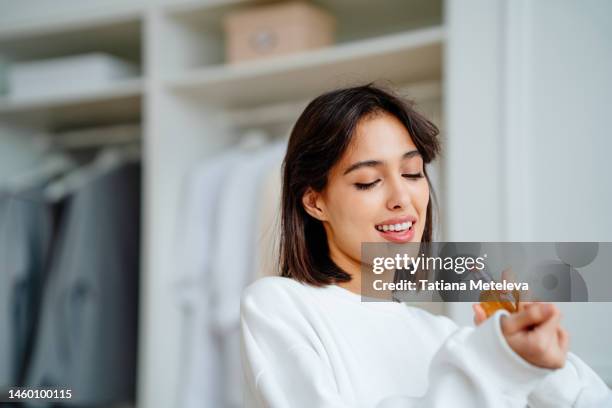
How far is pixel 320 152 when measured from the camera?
31.3 inches

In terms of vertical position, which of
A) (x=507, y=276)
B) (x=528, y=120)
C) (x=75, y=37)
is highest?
(x=75, y=37)

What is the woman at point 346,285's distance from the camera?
2.39ft

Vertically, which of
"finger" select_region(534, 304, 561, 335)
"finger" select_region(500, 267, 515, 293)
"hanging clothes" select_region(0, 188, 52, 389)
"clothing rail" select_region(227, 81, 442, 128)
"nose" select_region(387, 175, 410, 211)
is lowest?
"finger" select_region(534, 304, 561, 335)

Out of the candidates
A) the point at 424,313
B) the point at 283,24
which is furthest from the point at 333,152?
the point at 283,24

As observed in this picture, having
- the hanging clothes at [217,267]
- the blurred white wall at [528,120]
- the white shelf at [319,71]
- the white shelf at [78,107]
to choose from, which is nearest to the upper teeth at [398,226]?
the blurred white wall at [528,120]

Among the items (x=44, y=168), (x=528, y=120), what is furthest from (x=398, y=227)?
(x=44, y=168)

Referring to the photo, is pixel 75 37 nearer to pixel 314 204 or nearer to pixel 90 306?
pixel 90 306

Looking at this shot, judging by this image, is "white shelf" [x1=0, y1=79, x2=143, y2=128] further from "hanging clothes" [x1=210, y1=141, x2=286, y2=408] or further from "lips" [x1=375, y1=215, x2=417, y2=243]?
"lips" [x1=375, y1=215, x2=417, y2=243]

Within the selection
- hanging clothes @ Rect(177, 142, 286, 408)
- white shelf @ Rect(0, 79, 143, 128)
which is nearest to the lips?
hanging clothes @ Rect(177, 142, 286, 408)

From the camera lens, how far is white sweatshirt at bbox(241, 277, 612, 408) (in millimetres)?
618

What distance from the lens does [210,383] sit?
81.3 inches

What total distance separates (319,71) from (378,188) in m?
1.31

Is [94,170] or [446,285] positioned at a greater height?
[94,170]

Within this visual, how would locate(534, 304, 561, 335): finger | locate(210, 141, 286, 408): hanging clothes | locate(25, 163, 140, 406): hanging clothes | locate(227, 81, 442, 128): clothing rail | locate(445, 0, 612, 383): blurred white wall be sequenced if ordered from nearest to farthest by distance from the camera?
locate(534, 304, 561, 335): finger
locate(445, 0, 612, 383): blurred white wall
locate(210, 141, 286, 408): hanging clothes
locate(25, 163, 140, 406): hanging clothes
locate(227, 81, 442, 128): clothing rail
